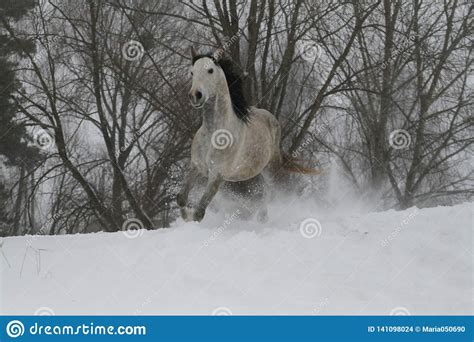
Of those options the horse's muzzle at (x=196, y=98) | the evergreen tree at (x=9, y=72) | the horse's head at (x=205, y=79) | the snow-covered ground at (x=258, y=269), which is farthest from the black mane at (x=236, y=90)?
the evergreen tree at (x=9, y=72)

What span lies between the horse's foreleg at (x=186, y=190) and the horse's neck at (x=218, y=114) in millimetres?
657

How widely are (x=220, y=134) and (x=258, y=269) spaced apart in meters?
2.31

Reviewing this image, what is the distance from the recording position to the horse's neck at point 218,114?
6008 millimetres

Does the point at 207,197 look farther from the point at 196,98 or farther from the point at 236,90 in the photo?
the point at 236,90

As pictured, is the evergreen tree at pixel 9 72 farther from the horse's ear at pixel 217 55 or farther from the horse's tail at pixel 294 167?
the horse's tail at pixel 294 167

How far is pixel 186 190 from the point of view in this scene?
6473mm

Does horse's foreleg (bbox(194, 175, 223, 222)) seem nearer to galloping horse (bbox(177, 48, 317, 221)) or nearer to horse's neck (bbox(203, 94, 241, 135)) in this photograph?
galloping horse (bbox(177, 48, 317, 221))

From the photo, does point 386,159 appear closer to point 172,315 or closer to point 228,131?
point 228,131

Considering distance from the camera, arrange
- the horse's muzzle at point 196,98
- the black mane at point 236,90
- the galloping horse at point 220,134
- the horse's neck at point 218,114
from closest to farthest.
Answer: the horse's muzzle at point 196,98 → the galloping horse at point 220,134 → the horse's neck at point 218,114 → the black mane at point 236,90

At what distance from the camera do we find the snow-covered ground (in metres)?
3.43

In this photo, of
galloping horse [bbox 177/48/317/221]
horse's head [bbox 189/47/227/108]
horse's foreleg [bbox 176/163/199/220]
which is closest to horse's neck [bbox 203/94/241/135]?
galloping horse [bbox 177/48/317/221]

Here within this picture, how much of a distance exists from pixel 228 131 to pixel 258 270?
2.40 metres

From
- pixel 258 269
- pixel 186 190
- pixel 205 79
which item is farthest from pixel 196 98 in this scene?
pixel 258 269

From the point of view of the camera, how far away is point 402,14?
35.3 ft
